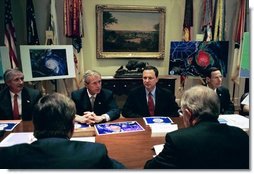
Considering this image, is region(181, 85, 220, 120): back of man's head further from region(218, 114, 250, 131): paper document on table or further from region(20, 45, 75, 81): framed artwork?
region(20, 45, 75, 81): framed artwork

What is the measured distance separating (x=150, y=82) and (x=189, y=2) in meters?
2.41

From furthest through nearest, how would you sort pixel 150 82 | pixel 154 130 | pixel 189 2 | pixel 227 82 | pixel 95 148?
pixel 227 82, pixel 189 2, pixel 150 82, pixel 154 130, pixel 95 148

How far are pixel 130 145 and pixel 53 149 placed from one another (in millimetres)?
664

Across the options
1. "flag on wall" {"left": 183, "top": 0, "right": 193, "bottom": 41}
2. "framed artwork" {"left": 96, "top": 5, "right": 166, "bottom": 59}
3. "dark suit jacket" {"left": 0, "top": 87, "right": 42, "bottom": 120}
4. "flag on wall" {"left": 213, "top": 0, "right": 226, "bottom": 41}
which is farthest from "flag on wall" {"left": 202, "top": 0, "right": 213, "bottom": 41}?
"dark suit jacket" {"left": 0, "top": 87, "right": 42, "bottom": 120}

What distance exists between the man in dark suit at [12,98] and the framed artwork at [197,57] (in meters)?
2.19

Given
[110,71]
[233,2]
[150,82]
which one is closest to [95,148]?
[150,82]

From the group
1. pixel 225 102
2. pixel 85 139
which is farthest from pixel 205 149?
pixel 225 102

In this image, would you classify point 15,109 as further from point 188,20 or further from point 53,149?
point 188,20

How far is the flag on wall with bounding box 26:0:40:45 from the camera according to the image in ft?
13.2

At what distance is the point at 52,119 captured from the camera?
110 cm

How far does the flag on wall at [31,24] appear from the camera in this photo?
13.2ft

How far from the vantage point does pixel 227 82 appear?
4691mm

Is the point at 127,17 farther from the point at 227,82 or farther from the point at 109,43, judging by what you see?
the point at 227,82

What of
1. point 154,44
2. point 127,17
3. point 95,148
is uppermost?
point 127,17
